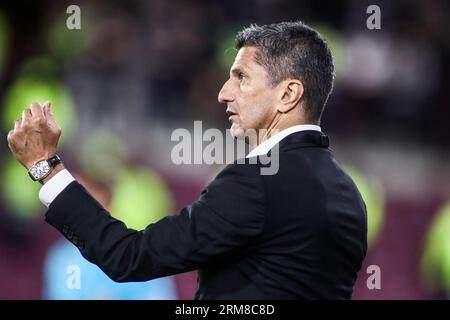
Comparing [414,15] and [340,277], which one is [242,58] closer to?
[340,277]

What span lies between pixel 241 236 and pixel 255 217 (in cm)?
5

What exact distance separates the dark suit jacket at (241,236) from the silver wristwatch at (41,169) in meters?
0.07

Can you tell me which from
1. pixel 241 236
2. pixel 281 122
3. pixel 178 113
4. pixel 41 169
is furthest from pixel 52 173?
pixel 178 113

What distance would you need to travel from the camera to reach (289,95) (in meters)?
2.17

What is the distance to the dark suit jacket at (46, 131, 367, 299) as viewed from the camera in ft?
6.39

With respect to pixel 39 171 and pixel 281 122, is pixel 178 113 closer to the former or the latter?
pixel 281 122

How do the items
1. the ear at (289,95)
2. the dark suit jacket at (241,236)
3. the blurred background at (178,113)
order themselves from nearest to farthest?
the dark suit jacket at (241,236)
the ear at (289,95)
the blurred background at (178,113)

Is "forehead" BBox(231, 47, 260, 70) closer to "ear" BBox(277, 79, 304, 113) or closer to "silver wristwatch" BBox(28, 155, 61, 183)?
"ear" BBox(277, 79, 304, 113)

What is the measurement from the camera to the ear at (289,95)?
216 centimetres

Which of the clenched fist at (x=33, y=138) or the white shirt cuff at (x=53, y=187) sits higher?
the clenched fist at (x=33, y=138)

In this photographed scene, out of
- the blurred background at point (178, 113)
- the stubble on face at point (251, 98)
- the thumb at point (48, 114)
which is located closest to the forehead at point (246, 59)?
the stubble on face at point (251, 98)

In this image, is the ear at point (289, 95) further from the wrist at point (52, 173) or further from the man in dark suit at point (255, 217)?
the wrist at point (52, 173)
